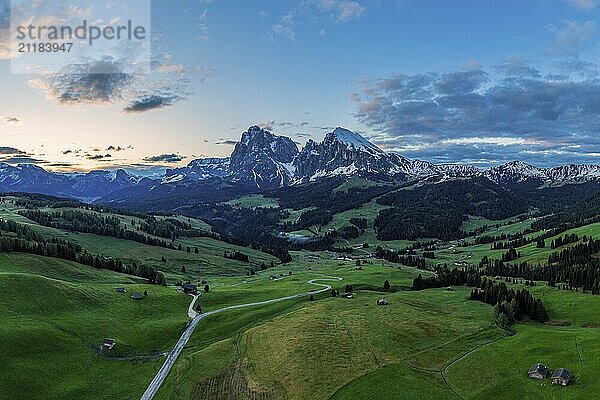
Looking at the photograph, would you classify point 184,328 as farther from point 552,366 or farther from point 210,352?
point 552,366

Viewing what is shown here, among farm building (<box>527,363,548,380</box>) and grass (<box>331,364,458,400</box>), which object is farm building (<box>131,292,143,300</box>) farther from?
farm building (<box>527,363,548,380</box>)

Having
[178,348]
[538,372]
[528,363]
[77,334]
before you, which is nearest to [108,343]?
[77,334]

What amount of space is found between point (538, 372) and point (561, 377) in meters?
4.20

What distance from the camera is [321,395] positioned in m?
86.6

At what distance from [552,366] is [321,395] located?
45.2m

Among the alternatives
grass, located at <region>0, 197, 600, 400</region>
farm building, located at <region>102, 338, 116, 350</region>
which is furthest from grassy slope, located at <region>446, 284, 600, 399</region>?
farm building, located at <region>102, 338, 116, 350</region>

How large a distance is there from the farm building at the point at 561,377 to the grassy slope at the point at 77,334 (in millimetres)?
82368

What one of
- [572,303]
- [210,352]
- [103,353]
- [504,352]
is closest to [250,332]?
[210,352]

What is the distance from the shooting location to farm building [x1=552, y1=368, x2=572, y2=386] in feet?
263

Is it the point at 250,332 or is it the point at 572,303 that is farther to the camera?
the point at 572,303

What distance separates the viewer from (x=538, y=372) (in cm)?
8431

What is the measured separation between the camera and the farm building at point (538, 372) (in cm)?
8356

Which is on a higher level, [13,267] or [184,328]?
[13,267]

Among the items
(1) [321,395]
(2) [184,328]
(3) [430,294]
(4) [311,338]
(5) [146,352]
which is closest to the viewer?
(1) [321,395]
